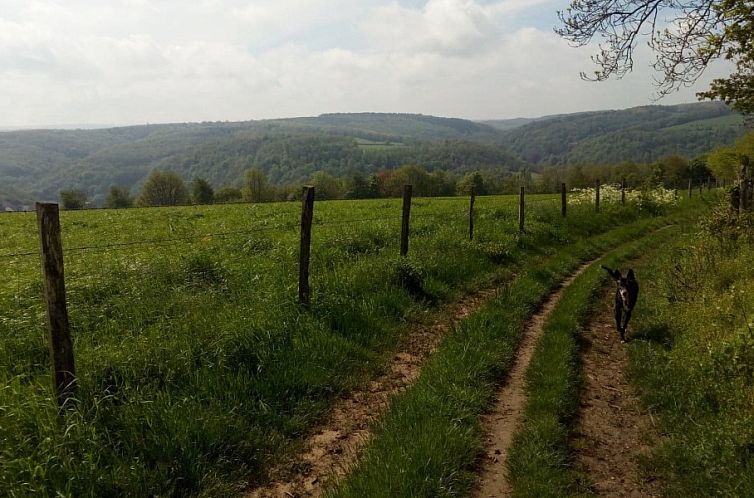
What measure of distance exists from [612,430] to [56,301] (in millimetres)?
6139

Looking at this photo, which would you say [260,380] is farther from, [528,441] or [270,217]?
[270,217]

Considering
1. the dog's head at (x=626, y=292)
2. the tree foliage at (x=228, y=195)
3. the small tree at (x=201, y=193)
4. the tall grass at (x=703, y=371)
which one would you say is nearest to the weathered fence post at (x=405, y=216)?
the dog's head at (x=626, y=292)

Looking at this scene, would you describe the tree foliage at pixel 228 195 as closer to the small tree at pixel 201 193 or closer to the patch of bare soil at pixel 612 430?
the small tree at pixel 201 193

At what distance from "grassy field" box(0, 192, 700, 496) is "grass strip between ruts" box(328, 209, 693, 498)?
3.04 feet

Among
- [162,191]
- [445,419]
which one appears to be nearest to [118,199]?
[162,191]

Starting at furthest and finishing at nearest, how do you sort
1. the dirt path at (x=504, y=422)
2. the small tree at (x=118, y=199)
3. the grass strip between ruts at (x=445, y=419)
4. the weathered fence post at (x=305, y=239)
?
1. the small tree at (x=118, y=199)
2. the weathered fence post at (x=305, y=239)
3. the dirt path at (x=504, y=422)
4. the grass strip between ruts at (x=445, y=419)

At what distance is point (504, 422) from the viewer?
5.05m

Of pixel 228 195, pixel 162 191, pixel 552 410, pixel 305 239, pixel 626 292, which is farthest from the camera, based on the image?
pixel 228 195

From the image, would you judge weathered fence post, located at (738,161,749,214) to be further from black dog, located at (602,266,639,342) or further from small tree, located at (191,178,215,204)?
small tree, located at (191,178,215,204)

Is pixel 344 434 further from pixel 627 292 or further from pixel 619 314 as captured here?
pixel 627 292

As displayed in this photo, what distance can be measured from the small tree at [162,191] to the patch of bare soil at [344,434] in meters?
87.8

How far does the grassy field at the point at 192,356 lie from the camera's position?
3.96 meters

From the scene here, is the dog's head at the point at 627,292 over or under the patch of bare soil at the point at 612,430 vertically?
over

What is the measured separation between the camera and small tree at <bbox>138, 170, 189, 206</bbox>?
3374 inches
